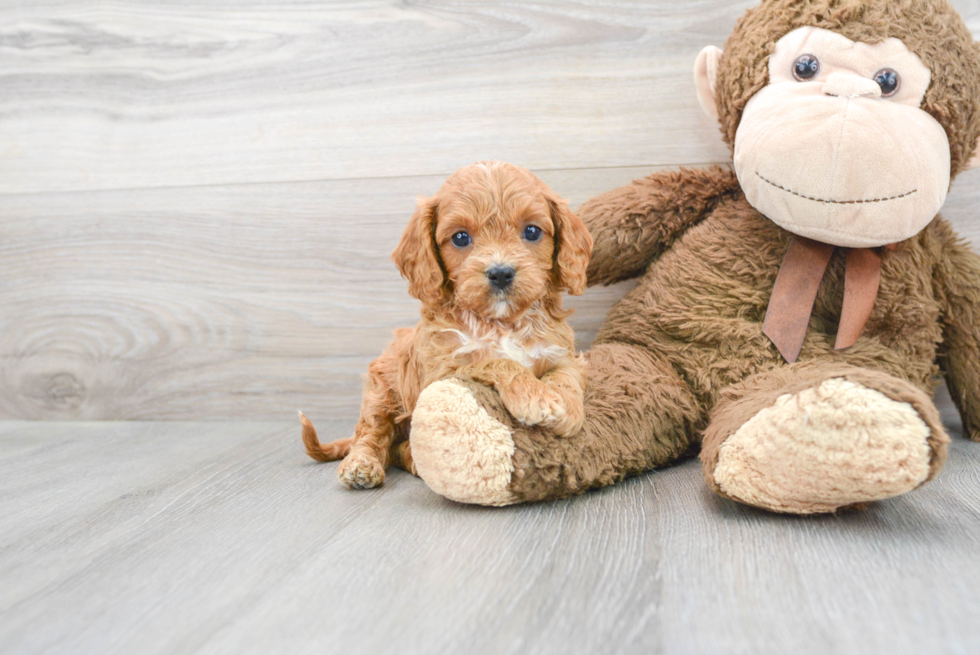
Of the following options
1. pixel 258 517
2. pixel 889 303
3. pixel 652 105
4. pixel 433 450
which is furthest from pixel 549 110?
pixel 258 517

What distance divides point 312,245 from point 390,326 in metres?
0.28

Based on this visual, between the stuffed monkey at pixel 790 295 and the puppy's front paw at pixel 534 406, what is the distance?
25mm

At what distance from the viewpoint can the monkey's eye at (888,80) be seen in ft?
4.09

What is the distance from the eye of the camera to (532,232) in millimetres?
1197

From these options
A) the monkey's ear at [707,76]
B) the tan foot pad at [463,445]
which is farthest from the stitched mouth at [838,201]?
the tan foot pad at [463,445]

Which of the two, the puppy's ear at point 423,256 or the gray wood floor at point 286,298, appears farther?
the puppy's ear at point 423,256

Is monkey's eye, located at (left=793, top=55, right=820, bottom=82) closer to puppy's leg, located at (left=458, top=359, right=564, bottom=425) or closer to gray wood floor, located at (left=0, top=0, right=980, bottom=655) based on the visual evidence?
gray wood floor, located at (left=0, top=0, right=980, bottom=655)

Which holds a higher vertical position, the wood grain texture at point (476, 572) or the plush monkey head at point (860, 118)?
the plush monkey head at point (860, 118)

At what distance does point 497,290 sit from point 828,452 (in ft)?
1.69

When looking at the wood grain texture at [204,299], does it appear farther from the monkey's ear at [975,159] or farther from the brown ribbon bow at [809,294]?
the monkey's ear at [975,159]

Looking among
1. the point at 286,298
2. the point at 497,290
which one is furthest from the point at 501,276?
the point at 286,298

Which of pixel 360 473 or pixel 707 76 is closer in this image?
pixel 360 473

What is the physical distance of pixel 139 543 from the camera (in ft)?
3.57

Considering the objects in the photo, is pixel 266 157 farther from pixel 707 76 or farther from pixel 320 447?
pixel 707 76
